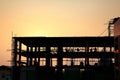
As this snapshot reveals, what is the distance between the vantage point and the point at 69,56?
103 meters

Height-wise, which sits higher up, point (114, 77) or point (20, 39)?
point (20, 39)

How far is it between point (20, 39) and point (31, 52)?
7841 mm

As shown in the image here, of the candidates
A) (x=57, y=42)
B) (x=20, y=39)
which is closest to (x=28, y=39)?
(x=20, y=39)

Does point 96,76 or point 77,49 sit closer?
point 96,76

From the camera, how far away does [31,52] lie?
3976 inches

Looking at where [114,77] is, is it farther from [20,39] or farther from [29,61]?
[29,61]

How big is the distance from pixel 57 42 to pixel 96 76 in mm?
15818

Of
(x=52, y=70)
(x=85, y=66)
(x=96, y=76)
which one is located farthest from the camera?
(x=85, y=66)

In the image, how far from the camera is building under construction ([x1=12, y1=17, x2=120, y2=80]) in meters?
88.9

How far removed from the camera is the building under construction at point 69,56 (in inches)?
3499

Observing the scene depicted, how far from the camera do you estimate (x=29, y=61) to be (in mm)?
112312

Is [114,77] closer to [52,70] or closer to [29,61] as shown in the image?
[52,70]

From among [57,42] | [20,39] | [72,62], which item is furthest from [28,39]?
[72,62]

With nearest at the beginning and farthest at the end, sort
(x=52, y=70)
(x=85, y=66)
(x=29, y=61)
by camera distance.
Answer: (x=52, y=70) → (x=85, y=66) → (x=29, y=61)
